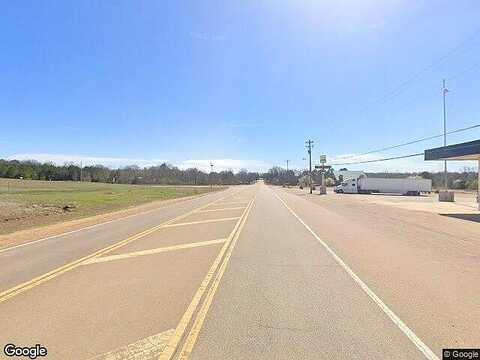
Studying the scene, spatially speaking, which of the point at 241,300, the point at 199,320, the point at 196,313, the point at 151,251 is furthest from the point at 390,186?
the point at 199,320

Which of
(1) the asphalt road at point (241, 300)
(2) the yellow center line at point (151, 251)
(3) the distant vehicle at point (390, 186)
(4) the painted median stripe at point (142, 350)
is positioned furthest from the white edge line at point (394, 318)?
(3) the distant vehicle at point (390, 186)

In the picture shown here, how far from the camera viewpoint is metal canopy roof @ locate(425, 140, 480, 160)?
2934cm

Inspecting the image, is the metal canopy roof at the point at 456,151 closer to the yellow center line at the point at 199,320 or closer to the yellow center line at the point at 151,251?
the yellow center line at the point at 151,251

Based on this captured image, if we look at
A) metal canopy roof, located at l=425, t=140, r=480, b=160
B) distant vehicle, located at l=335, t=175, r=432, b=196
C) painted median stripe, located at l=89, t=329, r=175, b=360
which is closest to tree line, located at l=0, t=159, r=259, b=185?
distant vehicle, located at l=335, t=175, r=432, b=196

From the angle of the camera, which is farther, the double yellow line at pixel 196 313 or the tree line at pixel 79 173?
the tree line at pixel 79 173

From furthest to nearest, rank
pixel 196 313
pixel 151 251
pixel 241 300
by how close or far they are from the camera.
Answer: pixel 151 251 < pixel 241 300 < pixel 196 313

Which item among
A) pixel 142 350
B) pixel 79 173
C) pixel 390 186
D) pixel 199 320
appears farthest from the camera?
pixel 79 173

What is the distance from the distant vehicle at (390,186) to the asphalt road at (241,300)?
69.8 metres

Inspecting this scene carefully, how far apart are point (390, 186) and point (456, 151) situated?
50646mm

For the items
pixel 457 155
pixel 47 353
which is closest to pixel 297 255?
pixel 47 353

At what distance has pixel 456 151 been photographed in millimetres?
31734

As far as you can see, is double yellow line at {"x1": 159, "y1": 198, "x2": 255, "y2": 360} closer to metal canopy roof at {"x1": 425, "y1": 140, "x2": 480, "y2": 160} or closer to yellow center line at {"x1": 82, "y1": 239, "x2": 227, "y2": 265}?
yellow center line at {"x1": 82, "y1": 239, "x2": 227, "y2": 265}

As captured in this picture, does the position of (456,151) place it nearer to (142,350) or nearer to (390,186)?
(142,350)

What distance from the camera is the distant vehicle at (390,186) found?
78.5 m
